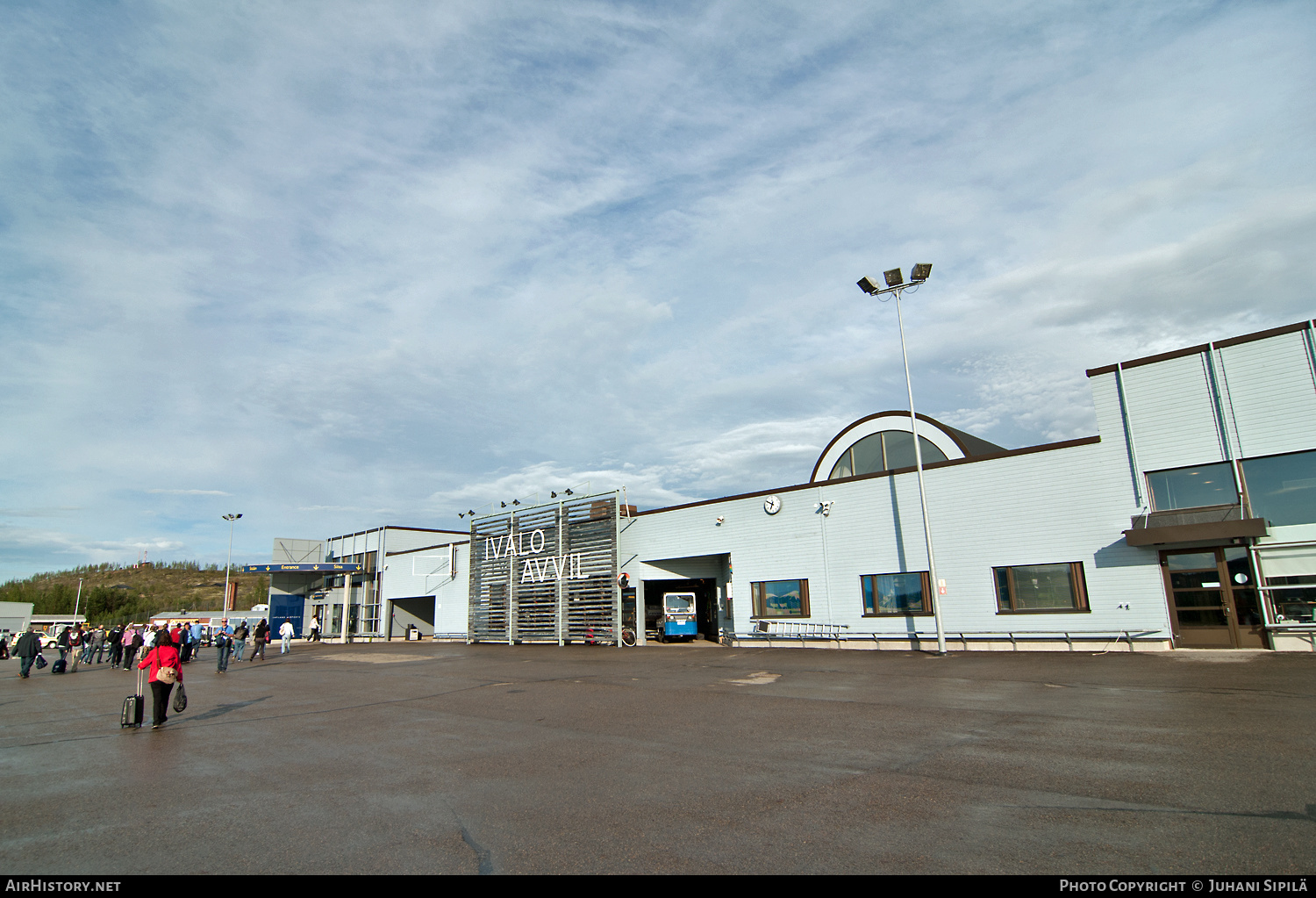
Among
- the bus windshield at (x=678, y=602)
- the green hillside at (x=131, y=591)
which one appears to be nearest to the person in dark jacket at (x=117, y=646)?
the bus windshield at (x=678, y=602)

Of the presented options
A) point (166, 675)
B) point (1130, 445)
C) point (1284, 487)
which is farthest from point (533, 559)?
point (1284, 487)

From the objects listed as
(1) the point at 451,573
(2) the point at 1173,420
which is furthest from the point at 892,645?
(1) the point at 451,573

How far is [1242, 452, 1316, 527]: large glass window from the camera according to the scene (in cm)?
1745

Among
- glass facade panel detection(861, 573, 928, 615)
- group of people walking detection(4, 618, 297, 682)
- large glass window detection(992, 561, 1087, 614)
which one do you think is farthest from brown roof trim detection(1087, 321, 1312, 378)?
group of people walking detection(4, 618, 297, 682)

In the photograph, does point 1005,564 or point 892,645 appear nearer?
point 1005,564

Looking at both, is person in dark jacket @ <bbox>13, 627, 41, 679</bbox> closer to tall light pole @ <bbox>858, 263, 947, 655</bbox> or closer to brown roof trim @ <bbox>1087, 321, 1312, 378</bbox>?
tall light pole @ <bbox>858, 263, 947, 655</bbox>

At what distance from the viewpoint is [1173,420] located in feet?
63.6

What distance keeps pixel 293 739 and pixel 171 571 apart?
603 ft

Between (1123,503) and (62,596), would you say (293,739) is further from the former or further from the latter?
(62,596)

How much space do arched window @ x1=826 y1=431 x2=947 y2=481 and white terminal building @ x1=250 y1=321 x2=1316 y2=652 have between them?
85 mm

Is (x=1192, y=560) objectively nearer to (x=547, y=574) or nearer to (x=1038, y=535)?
(x=1038, y=535)

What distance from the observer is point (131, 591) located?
117875 mm

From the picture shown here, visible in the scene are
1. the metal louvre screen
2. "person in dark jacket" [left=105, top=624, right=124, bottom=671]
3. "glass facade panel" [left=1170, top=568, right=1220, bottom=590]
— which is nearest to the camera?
"glass facade panel" [left=1170, top=568, right=1220, bottom=590]

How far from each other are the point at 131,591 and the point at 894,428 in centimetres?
13472
